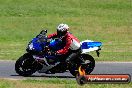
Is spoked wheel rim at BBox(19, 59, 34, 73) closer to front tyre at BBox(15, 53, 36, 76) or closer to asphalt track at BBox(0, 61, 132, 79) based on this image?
front tyre at BBox(15, 53, 36, 76)

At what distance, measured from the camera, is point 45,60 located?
55.3 ft

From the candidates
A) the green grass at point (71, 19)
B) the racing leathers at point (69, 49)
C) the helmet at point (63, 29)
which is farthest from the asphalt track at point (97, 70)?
the green grass at point (71, 19)

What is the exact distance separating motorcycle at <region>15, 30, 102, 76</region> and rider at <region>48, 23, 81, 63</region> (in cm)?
15

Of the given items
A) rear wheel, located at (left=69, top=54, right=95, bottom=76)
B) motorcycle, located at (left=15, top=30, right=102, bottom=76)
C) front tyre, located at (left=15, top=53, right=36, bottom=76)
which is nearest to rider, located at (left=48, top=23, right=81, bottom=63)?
motorcycle, located at (left=15, top=30, right=102, bottom=76)

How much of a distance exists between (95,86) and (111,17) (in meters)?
35.1

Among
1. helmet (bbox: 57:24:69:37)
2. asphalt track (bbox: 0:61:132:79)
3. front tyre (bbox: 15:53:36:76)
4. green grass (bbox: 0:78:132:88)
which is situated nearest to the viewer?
green grass (bbox: 0:78:132:88)

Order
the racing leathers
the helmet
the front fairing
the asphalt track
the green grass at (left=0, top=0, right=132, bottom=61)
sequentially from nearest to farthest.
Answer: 1. the helmet
2. the racing leathers
3. the front fairing
4. the asphalt track
5. the green grass at (left=0, top=0, right=132, bottom=61)

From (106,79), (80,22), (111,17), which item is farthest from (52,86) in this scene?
(111,17)

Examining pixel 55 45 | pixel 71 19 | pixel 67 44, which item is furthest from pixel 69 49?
pixel 71 19

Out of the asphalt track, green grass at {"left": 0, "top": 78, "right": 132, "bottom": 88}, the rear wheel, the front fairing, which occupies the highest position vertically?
the front fairing

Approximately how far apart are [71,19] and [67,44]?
29889 millimetres

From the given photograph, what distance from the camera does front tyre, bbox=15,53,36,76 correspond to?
1669 centimetres

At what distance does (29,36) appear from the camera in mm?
38594

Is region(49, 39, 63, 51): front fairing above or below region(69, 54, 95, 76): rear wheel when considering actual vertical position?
above
